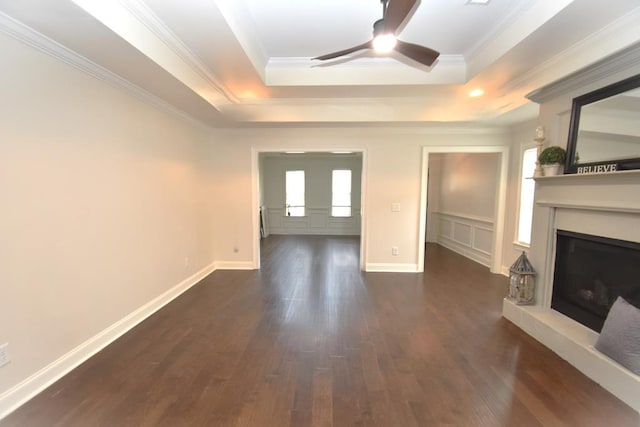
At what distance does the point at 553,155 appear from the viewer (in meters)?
2.44

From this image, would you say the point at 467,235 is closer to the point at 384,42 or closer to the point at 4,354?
the point at 384,42

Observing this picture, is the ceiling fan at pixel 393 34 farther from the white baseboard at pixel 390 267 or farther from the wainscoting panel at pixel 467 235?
the wainscoting panel at pixel 467 235

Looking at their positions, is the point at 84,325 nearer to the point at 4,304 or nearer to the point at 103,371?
the point at 103,371

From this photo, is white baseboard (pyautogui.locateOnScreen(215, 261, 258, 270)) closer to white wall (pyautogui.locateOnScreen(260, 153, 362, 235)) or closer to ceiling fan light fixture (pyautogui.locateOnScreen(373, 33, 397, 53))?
white wall (pyautogui.locateOnScreen(260, 153, 362, 235))

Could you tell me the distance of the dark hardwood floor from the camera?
1643 mm

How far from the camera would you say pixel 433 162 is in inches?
269

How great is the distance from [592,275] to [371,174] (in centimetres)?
292

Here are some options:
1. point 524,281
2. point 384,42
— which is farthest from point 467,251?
point 384,42

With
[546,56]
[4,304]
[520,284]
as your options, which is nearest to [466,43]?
[546,56]

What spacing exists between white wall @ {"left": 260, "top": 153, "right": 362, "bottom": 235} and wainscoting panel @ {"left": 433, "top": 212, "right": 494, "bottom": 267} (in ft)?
8.43

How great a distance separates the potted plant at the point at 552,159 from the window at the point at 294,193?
6.35 m

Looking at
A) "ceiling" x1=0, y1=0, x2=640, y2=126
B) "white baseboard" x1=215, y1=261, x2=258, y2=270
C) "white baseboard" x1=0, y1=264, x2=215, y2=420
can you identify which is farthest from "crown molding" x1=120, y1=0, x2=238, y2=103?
"white baseboard" x1=215, y1=261, x2=258, y2=270

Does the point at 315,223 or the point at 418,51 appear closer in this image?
the point at 418,51

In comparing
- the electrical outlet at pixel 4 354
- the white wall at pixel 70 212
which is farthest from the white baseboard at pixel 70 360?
the electrical outlet at pixel 4 354
